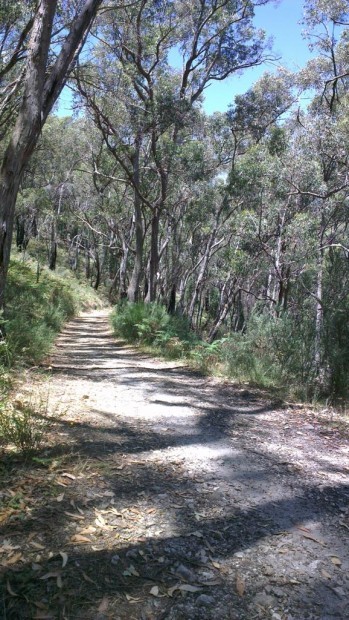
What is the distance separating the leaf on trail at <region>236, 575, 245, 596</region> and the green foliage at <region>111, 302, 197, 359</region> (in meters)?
7.66

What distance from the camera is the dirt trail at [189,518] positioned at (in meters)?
2.28

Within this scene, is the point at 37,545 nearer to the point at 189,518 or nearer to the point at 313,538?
the point at 189,518

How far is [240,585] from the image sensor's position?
241 centimetres

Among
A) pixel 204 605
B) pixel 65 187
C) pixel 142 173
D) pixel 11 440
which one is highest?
pixel 65 187

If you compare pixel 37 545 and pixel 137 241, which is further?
pixel 137 241

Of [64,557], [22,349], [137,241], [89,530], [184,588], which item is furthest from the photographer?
[137,241]

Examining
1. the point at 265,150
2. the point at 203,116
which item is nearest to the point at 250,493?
the point at 265,150

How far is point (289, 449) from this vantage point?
4.52 m

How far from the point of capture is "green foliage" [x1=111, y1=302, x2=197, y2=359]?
10.7m

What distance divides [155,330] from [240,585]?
976 centimetres

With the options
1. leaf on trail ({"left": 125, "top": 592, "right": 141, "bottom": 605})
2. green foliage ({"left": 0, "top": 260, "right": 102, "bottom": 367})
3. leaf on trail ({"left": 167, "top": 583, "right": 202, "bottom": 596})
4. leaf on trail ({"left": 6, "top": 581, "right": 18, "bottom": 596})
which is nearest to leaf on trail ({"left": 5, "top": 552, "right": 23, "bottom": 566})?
leaf on trail ({"left": 6, "top": 581, "right": 18, "bottom": 596})

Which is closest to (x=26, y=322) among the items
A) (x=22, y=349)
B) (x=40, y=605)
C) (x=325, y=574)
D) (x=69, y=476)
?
(x=22, y=349)

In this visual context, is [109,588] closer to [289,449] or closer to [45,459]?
[45,459]

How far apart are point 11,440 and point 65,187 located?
32707mm
